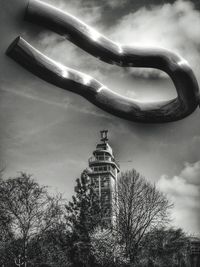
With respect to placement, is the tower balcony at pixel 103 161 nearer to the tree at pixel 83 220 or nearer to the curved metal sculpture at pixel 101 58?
the tree at pixel 83 220

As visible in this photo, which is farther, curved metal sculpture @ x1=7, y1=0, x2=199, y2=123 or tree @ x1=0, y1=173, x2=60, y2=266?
tree @ x1=0, y1=173, x2=60, y2=266

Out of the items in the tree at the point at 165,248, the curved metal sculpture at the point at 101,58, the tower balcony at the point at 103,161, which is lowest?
the curved metal sculpture at the point at 101,58

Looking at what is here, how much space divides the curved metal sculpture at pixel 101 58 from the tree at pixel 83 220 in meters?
25.4

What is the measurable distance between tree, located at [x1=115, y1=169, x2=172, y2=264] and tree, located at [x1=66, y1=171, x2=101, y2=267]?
4.56 m

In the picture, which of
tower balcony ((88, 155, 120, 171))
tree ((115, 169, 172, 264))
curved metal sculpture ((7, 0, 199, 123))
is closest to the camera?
curved metal sculpture ((7, 0, 199, 123))

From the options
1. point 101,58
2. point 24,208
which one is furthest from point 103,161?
point 101,58

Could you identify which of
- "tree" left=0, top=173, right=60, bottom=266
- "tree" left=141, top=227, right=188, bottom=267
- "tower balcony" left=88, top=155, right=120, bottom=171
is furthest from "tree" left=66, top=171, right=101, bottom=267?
"tower balcony" left=88, top=155, right=120, bottom=171

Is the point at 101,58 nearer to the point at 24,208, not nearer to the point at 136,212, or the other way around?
the point at 24,208

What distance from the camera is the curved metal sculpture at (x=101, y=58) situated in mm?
643

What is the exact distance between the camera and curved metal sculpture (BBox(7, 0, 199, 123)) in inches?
25.3

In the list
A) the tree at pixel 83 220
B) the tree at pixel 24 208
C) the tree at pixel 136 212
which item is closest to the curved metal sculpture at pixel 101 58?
the tree at pixel 24 208

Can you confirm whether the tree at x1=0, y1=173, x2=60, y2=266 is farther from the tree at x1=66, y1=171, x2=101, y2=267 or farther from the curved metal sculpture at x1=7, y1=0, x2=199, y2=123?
the curved metal sculpture at x1=7, y1=0, x2=199, y2=123

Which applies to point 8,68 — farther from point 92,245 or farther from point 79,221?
point 79,221

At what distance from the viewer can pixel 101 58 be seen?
2.17 ft
